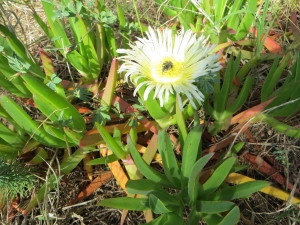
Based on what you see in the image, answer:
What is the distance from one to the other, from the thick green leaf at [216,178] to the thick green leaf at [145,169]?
0.28 ft

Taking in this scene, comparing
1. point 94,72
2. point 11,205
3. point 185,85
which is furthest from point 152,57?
point 11,205

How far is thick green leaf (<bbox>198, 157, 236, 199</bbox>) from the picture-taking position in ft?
2.80

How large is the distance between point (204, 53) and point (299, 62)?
1.10 ft

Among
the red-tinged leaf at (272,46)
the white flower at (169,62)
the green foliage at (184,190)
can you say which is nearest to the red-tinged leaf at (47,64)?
the white flower at (169,62)

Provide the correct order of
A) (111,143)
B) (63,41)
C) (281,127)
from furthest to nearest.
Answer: (63,41), (281,127), (111,143)

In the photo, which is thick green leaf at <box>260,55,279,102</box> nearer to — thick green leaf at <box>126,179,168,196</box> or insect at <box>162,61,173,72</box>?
insect at <box>162,61,173,72</box>

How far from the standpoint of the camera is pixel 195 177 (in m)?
0.80

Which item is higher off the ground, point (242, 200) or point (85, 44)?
point (85, 44)

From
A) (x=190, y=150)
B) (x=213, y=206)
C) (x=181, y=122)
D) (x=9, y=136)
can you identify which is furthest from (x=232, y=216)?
(x=9, y=136)

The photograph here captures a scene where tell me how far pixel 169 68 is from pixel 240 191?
0.37 metres

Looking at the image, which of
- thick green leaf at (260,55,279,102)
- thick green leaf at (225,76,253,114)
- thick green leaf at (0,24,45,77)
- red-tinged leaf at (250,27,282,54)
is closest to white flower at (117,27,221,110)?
thick green leaf at (225,76,253,114)

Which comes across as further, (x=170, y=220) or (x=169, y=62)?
(x=169, y=62)

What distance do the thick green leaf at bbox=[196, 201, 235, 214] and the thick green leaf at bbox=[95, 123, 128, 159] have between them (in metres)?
0.27

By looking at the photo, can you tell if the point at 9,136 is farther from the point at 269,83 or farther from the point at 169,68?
the point at 269,83
